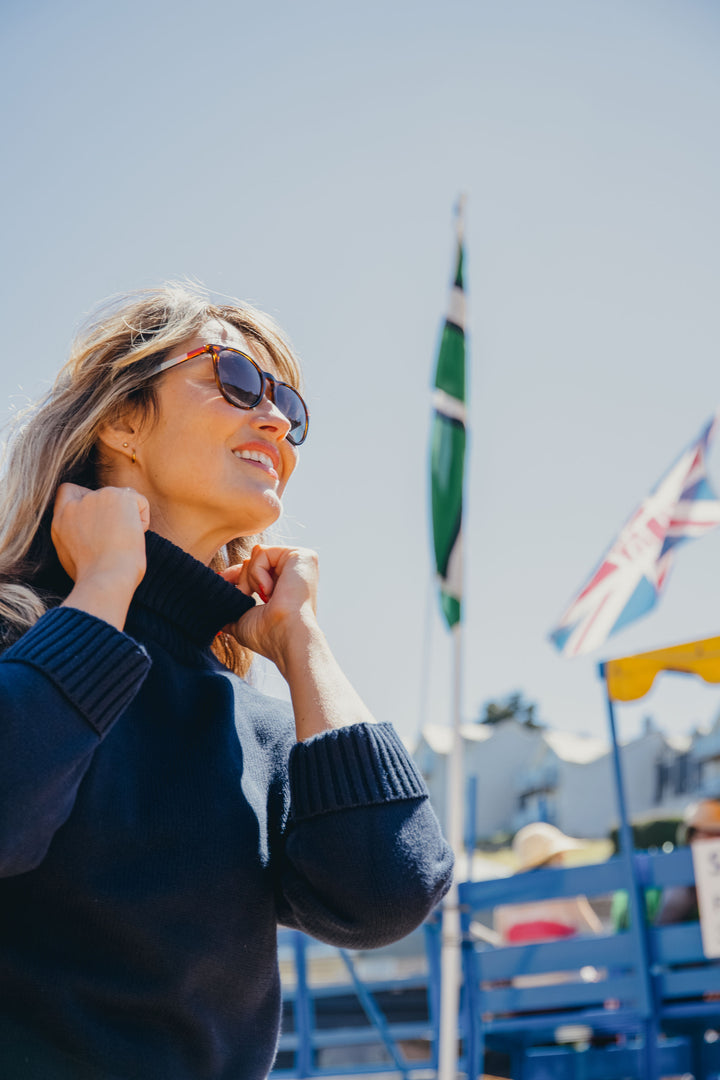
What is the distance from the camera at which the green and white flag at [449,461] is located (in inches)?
171

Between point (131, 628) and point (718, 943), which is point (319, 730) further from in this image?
point (718, 943)

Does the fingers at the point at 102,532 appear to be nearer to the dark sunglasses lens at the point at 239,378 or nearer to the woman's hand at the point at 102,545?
the woman's hand at the point at 102,545

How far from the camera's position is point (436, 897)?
5.03 ft

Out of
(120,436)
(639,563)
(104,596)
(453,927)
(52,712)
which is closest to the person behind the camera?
(52,712)

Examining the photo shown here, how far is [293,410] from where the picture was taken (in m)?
2.17

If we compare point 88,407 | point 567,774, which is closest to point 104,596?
point 88,407

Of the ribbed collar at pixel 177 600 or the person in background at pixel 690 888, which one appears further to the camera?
the person in background at pixel 690 888

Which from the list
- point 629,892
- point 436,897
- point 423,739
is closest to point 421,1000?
point 629,892

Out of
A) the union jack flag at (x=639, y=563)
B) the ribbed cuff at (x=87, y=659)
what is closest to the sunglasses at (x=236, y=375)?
the ribbed cuff at (x=87, y=659)

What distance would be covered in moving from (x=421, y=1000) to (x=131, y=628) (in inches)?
211

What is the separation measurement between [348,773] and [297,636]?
333 mm

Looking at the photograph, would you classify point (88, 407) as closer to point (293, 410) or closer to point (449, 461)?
point (293, 410)

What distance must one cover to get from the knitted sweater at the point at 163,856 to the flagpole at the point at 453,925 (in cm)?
176

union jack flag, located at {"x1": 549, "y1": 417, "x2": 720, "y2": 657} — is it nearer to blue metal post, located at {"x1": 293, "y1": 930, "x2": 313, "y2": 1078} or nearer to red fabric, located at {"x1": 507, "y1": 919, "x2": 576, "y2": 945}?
red fabric, located at {"x1": 507, "y1": 919, "x2": 576, "y2": 945}
